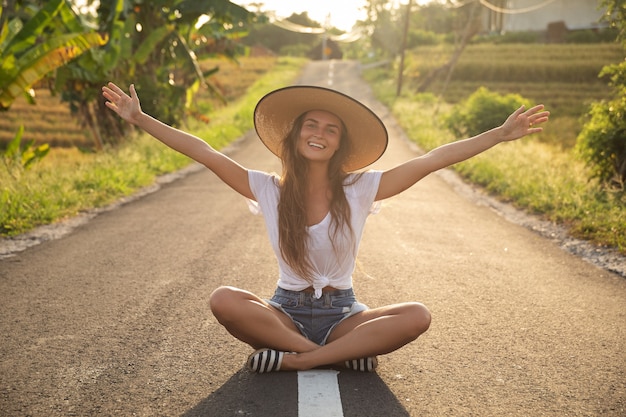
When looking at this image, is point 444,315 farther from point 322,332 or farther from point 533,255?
point 533,255

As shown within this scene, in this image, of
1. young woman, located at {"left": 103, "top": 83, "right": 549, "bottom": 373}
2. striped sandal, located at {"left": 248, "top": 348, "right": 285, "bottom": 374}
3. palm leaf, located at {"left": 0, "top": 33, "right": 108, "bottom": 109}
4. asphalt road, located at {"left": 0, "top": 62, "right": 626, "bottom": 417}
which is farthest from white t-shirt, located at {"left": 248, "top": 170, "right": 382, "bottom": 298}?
palm leaf, located at {"left": 0, "top": 33, "right": 108, "bottom": 109}

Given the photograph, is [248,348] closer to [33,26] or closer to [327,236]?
[327,236]

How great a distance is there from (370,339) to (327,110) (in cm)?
127

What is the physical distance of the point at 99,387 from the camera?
349 cm

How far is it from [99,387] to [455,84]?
4170 cm

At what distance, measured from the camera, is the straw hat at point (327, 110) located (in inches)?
152

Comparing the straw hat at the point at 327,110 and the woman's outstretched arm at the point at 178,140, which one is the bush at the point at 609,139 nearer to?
the straw hat at the point at 327,110

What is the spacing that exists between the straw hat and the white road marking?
1.19 meters

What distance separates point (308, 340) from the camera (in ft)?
12.3

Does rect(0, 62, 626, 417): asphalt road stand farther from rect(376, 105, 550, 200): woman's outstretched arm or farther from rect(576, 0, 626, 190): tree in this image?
rect(576, 0, 626, 190): tree

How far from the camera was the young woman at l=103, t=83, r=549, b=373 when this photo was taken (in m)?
3.68

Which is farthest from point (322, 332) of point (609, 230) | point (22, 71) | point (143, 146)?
point (143, 146)

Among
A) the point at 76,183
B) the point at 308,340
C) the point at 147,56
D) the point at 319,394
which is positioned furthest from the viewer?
the point at 147,56

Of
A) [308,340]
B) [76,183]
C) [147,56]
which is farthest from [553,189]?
[147,56]
